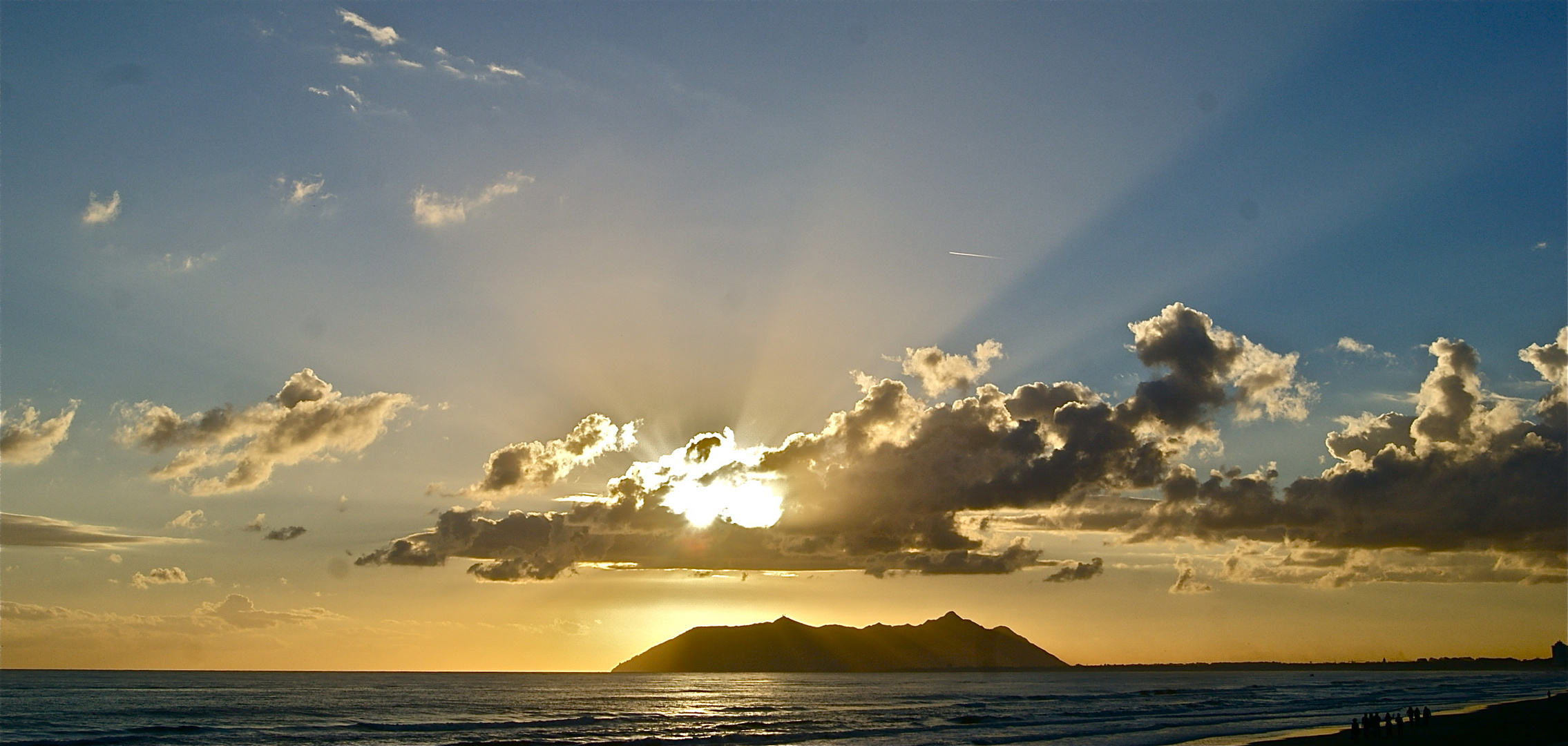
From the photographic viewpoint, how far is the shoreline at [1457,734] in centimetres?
8062

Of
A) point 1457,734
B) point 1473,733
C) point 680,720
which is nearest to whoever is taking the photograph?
point 1457,734

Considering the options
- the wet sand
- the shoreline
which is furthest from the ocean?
the wet sand

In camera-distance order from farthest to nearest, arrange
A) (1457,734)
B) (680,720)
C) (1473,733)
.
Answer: (680,720) < (1473,733) < (1457,734)

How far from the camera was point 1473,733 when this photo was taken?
8825cm

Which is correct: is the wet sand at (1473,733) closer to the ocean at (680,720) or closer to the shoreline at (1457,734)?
the shoreline at (1457,734)

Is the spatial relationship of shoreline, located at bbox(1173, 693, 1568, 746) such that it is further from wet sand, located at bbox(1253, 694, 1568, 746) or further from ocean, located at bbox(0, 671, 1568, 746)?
ocean, located at bbox(0, 671, 1568, 746)

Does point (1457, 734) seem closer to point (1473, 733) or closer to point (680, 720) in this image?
point (1473, 733)

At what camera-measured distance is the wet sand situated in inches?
3150

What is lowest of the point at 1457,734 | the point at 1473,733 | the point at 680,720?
the point at 680,720

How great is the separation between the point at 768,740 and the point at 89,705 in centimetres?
13520

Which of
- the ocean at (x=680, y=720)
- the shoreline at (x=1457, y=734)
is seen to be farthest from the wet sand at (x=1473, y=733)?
the ocean at (x=680, y=720)

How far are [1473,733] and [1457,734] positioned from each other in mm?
2562

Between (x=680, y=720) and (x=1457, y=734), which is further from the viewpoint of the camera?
(x=680, y=720)

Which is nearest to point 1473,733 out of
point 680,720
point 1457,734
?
point 1457,734
